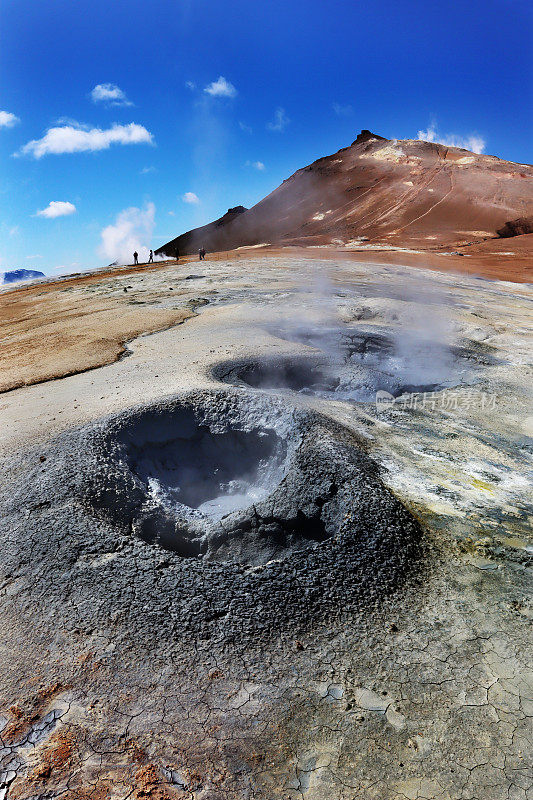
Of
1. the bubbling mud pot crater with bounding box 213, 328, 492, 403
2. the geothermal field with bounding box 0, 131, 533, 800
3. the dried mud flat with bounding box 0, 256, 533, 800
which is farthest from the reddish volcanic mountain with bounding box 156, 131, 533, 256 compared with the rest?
the dried mud flat with bounding box 0, 256, 533, 800

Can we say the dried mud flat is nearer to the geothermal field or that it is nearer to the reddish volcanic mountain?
the geothermal field

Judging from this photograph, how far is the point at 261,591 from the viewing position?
2.95 m

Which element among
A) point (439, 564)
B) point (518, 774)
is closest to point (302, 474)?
point (439, 564)

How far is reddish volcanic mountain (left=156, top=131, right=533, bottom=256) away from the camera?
30766 mm

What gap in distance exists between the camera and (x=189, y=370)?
634 cm

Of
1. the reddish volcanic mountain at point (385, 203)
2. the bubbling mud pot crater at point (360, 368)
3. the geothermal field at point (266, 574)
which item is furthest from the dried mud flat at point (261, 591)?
the reddish volcanic mountain at point (385, 203)

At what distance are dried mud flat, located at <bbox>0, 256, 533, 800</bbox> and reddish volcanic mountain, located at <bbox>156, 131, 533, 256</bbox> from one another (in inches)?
981

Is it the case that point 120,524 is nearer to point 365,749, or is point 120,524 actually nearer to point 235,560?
point 235,560

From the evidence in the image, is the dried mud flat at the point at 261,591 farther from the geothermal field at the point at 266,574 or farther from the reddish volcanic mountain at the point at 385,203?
the reddish volcanic mountain at the point at 385,203

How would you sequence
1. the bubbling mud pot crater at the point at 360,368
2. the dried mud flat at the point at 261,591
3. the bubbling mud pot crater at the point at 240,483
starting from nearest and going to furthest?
the dried mud flat at the point at 261,591 → the bubbling mud pot crater at the point at 240,483 → the bubbling mud pot crater at the point at 360,368

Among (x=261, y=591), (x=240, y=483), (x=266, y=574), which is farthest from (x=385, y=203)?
(x=261, y=591)

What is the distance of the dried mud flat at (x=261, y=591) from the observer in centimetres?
212

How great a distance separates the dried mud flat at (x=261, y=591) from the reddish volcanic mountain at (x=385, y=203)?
24.9 meters

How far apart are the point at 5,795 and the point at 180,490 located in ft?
8.38
